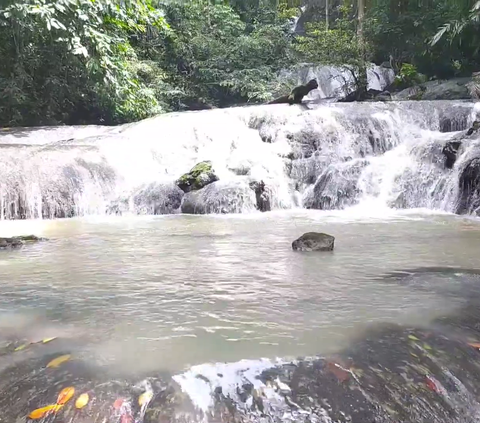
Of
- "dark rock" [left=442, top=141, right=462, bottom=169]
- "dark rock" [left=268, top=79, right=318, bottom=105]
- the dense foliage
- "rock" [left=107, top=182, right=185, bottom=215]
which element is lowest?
"rock" [left=107, top=182, right=185, bottom=215]

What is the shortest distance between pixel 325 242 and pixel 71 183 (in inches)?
234

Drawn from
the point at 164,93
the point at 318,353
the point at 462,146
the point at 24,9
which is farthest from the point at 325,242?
the point at 164,93

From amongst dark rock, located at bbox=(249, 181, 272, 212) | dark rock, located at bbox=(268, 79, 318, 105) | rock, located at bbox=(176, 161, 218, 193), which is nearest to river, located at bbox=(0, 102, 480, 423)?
dark rock, located at bbox=(249, 181, 272, 212)

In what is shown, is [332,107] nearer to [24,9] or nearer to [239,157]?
[239,157]

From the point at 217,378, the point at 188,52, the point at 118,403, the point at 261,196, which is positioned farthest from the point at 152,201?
the point at 188,52

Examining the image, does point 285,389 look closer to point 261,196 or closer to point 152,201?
point 261,196

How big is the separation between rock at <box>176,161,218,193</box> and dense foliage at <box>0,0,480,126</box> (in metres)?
4.23

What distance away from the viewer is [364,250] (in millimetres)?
4758

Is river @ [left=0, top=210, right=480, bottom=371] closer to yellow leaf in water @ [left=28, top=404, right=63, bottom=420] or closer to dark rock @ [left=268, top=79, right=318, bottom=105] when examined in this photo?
yellow leaf in water @ [left=28, top=404, right=63, bottom=420]

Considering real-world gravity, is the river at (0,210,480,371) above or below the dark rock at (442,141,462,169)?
below

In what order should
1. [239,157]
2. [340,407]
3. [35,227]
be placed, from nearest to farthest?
[340,407], [35,227], [239,157]

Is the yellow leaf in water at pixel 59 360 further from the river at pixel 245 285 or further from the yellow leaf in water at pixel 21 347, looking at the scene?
the yellow leaf in water at pixel 21 347

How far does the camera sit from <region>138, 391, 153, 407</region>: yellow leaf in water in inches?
73.5

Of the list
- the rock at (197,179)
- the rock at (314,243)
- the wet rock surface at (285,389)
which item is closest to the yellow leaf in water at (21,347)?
the wet rock surface at (285,389)
